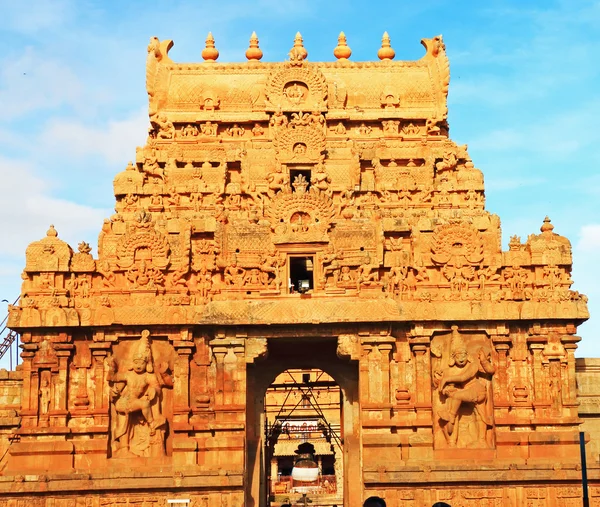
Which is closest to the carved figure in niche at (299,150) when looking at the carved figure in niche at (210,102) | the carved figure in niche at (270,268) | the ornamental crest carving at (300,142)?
the ornamental crest carving at (300,142)

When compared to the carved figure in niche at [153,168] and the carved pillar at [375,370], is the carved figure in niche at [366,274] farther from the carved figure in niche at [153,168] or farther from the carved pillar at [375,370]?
the carved figure in niche at [153,168]

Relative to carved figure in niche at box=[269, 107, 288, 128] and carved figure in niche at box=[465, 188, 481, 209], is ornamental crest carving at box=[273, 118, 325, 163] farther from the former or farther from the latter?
carved figure in niche at box=[465, 188, 481, 209]

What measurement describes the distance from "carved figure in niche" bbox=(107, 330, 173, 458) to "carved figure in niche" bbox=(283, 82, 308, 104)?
318 inches

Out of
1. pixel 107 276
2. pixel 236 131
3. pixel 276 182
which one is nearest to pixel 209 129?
pixel 236 131

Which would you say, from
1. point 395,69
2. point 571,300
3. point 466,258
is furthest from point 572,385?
point 395,69

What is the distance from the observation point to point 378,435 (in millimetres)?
26328

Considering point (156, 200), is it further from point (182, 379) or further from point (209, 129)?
point (182, 379)

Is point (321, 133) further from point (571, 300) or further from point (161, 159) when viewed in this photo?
point (571, 300)

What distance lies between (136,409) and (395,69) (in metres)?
12.6

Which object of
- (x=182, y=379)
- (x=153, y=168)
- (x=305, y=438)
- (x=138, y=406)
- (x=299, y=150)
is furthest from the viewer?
(x=305, y=438)

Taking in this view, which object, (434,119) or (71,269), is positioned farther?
(434,119)

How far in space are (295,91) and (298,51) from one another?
5.45 feet

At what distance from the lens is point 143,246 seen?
2762 centimetres

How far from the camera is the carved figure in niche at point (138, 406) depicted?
26609mm
